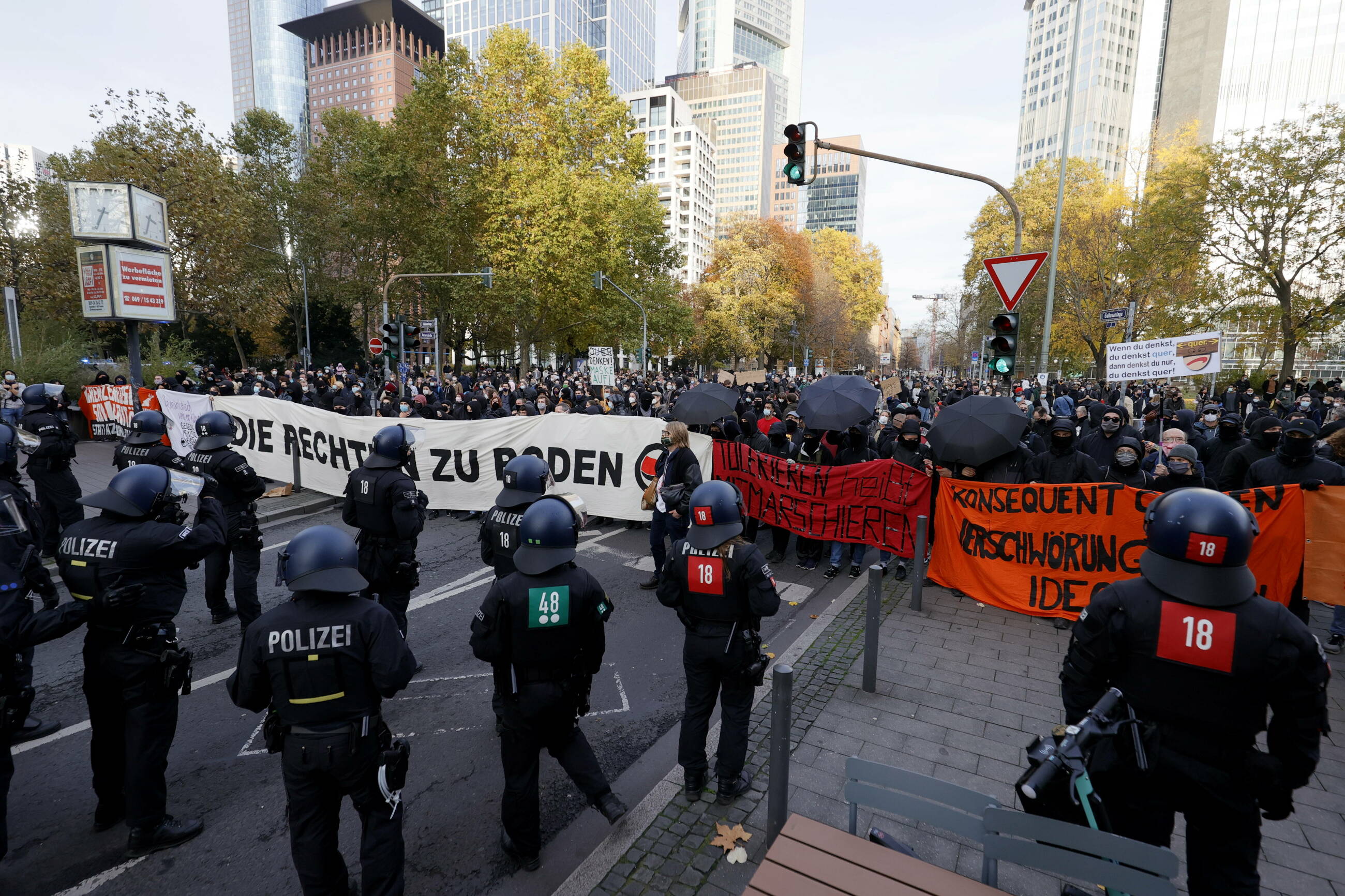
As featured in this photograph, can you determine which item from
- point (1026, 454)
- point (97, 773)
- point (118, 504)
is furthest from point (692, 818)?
point (1026, 454)

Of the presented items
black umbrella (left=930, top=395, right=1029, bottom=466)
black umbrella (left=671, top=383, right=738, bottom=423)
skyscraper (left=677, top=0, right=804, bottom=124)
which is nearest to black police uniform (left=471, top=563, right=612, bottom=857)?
black umbrella (left=930, top=395, right=1029, bottom=466)

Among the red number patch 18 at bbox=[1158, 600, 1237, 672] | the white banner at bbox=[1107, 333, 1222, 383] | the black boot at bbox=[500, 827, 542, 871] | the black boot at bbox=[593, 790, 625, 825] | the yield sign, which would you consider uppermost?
the yield sign

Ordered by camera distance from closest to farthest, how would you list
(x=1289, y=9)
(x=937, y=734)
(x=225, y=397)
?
(x=937, y=734)
(x=225, y=397)
(x=1289, y=9)

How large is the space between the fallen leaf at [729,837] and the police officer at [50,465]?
8.01m

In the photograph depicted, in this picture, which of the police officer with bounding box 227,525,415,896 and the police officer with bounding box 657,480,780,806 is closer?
the police officer with bounding box 227,525,415,896

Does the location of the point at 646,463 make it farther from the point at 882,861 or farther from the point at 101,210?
the point at 101,210

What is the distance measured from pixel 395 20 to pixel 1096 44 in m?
107

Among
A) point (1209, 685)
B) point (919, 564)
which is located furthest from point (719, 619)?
point (919, 564)

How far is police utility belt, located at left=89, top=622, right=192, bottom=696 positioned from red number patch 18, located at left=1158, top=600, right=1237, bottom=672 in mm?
4568

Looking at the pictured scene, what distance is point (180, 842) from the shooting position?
356cm

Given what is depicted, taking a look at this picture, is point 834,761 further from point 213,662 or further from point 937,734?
point 213,662

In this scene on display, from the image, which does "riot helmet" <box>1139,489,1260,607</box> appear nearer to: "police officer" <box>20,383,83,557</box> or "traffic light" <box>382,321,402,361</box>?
"police officer" <box>20,383,83,557</box>

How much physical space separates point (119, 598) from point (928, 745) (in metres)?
4.78

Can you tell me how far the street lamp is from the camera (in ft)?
121
